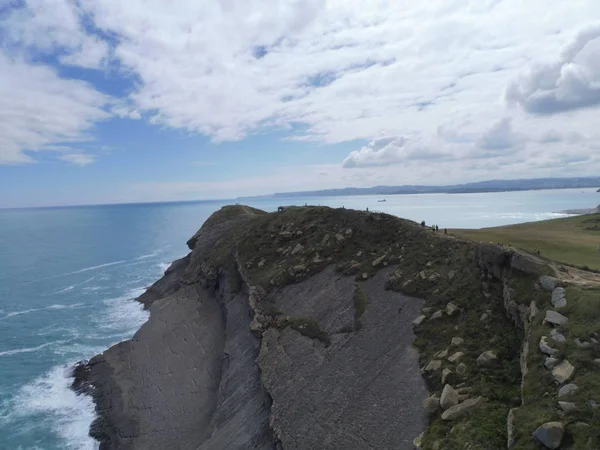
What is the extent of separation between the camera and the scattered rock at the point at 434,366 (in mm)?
25675

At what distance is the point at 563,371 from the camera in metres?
18.4

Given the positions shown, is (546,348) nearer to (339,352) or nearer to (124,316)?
(339,352)

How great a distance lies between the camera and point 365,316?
116ft

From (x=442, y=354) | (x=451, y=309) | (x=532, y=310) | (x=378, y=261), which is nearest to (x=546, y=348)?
(x=532, y=310)

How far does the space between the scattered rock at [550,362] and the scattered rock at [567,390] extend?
150 cm

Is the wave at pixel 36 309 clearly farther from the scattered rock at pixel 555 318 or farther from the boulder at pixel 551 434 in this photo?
the boulder at pixel 551 434

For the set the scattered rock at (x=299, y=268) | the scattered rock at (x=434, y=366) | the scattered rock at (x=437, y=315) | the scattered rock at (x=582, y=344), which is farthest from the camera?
the scattered rock at (x=299, y=268)

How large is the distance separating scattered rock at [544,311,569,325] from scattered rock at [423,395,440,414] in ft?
25.1

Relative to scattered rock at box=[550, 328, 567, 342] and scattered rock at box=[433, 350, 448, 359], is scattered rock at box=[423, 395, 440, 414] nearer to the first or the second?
scattered rock at box=[433, 350, 448, 359]

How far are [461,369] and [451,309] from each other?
6369 millimetres

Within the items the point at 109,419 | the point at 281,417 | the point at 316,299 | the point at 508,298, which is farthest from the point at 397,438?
the point at 109,419

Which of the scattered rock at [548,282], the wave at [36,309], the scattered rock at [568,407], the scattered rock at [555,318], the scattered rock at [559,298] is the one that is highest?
the scattered rock at [548,282]

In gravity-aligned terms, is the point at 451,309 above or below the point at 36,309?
above

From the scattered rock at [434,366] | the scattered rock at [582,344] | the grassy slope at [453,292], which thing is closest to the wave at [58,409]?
the grassy slope at [453,292]
